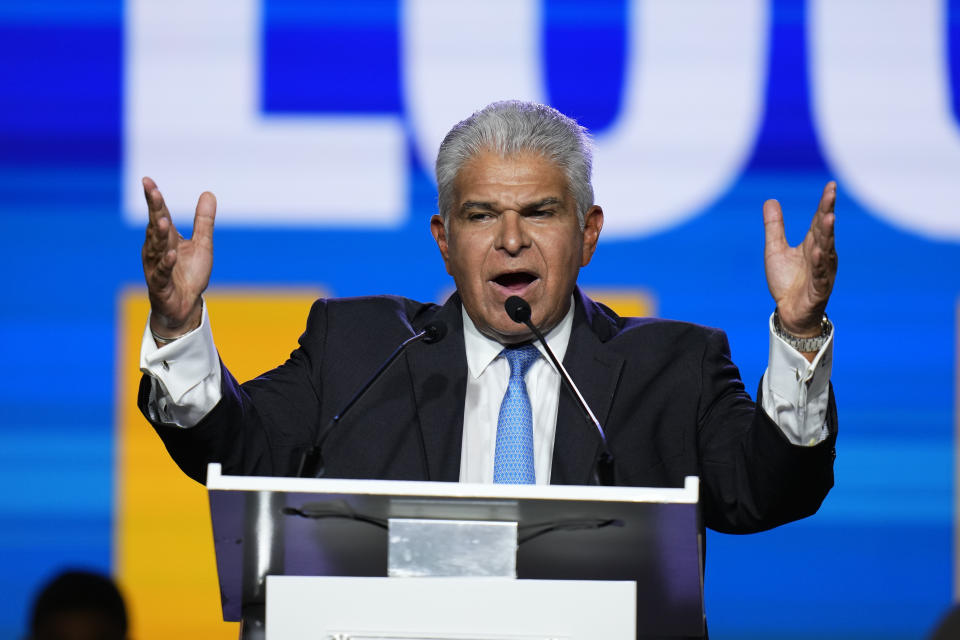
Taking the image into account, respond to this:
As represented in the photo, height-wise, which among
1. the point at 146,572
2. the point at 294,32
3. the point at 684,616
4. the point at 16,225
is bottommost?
the point at 146,572

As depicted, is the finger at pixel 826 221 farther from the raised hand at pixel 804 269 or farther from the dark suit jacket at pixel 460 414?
the dark suit jacket at pixel 460 414

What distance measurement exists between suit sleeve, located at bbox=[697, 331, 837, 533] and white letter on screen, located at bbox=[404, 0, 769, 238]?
1.04 meters

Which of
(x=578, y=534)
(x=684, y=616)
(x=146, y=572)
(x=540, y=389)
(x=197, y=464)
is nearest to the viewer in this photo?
(x=578, y=534)

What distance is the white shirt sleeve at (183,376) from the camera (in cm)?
195

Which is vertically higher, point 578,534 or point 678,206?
point 678,206

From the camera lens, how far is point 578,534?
64.9 inches

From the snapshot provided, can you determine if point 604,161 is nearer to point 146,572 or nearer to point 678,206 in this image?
point 678,206

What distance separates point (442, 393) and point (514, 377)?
129mm

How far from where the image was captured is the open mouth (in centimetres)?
234

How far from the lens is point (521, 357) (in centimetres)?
234

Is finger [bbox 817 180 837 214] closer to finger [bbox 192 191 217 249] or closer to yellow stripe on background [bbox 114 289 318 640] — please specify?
finger [bbox 192 191 217 249]

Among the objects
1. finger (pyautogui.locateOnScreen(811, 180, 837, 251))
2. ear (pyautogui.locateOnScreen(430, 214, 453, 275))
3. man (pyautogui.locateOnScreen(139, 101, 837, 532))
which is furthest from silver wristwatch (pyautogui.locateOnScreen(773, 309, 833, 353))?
ear (pyautogui.locateOnScreen(430, 214, 453, 275))

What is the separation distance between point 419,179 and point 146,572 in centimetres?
120

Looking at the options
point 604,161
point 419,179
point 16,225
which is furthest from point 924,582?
point 16,225
